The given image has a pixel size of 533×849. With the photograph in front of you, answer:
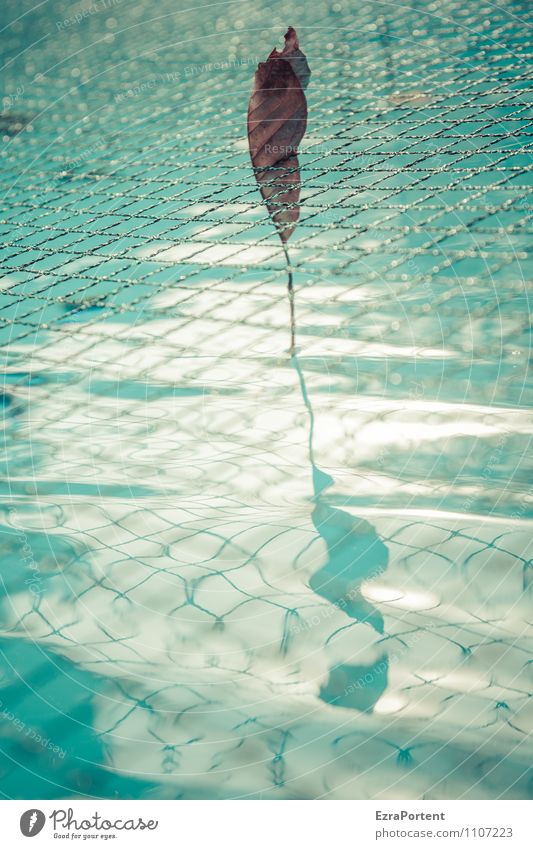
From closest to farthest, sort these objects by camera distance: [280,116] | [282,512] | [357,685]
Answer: [357,685] < [282,512] < [280,116]

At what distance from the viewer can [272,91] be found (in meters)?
1.04

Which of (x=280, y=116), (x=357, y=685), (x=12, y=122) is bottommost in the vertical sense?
(x=357, y=685)

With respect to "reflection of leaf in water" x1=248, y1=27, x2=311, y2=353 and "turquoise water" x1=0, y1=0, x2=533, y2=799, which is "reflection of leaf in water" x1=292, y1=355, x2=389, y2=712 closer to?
"turquoise water" x1=0, y1=0, x2=533, y2=799

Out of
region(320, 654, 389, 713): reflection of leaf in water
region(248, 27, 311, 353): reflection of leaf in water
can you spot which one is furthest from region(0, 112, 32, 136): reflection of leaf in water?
region(320, 654, 389, 713): reflection of leaf in water

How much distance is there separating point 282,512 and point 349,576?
0.47ft

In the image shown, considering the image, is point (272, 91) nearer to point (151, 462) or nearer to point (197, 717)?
point (151, 462)

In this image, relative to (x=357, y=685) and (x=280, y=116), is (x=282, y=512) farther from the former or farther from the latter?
(x=280, y=116)

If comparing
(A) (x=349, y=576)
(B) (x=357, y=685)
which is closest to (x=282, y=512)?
(A) (x=349, y=576)

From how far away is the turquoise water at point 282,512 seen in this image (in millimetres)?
675

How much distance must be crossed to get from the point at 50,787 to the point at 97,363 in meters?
0.77

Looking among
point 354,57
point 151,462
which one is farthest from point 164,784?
point 354,57

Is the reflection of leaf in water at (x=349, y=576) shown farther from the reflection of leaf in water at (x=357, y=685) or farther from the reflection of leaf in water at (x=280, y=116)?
the reflection of leaf in water at (x=280, y=116)

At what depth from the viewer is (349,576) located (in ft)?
→ 2.72

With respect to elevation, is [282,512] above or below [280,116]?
below
